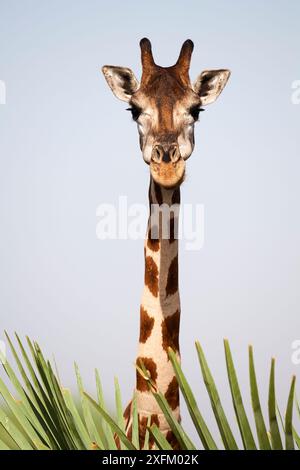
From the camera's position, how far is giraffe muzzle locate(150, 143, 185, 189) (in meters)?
4.43

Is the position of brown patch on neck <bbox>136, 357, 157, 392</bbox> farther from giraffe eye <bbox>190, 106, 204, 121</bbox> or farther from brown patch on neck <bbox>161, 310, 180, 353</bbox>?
giraffe eye <bbox>190, 106, 204, 121</bbox>

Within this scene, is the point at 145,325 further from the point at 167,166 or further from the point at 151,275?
the point at 167,166

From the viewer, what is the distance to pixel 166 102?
195 inches

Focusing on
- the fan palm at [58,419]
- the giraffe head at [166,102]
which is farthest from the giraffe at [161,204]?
the fan palm at [58,419]

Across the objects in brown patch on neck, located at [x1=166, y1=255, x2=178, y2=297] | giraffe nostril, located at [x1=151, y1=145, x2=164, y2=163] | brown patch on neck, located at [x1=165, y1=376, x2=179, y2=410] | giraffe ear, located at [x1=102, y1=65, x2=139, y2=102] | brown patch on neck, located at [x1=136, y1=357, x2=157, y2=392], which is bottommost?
brown patch on neck, located at [x1=165, y1=376, x2=179, y2=410]

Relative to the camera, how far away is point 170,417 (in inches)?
91.0

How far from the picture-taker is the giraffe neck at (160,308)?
4504 mm

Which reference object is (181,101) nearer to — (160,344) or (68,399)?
(160,344)

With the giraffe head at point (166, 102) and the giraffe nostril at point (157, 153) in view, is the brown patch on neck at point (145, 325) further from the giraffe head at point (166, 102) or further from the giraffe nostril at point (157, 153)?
the giraffe nostril at point (157, 153)

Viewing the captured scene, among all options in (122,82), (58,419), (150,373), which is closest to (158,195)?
(122,82)

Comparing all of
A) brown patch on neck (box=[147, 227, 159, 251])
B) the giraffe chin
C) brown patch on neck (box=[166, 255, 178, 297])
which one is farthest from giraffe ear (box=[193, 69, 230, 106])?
brown patch on neck (box=[166, 255, 178, 297])

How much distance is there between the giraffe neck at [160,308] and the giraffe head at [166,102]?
0.44 meters

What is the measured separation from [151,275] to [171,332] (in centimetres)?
50

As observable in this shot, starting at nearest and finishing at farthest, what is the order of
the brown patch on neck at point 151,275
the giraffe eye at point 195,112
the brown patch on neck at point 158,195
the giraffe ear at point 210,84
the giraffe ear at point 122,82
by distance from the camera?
1. the brown patch on neck at point 151,275
2. the brown patch on neck at point 158,195
3. the giraffe eye at point 195,112
4. the giraffe ear at point 122,82
5. the giraffe ear at point 210,84
